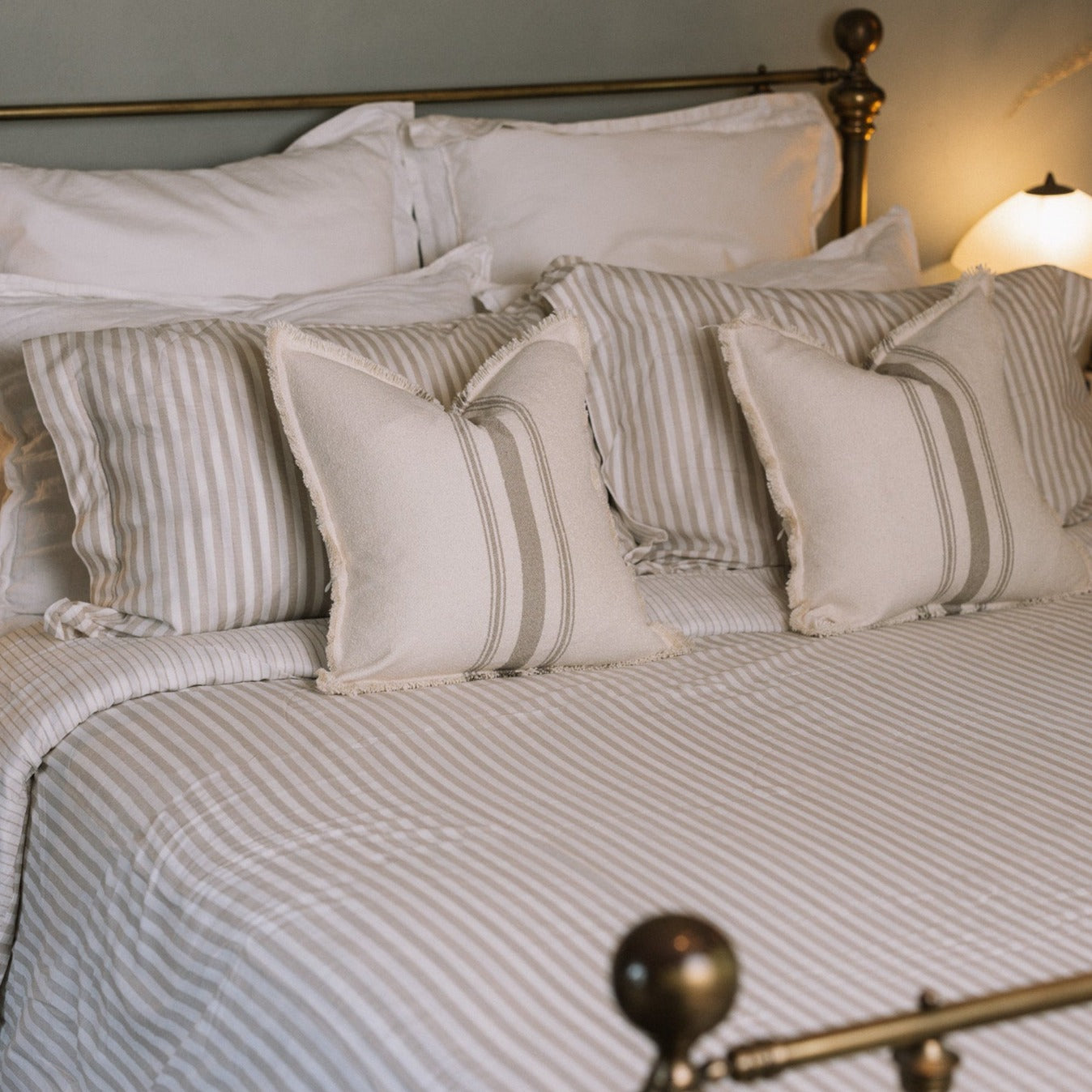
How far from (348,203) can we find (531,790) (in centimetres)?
107

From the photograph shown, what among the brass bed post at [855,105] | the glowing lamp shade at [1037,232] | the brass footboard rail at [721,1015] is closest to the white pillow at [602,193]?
the brass bed post at [855,105]

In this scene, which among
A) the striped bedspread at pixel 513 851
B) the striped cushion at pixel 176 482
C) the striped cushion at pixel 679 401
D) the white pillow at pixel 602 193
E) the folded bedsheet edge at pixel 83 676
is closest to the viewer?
the striped bedspread at pixel 513 851

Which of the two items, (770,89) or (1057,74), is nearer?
(770,89)

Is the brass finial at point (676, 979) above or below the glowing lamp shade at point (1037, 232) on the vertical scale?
below

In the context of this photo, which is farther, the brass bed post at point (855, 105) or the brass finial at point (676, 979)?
the brass bed post at point (855, 105)

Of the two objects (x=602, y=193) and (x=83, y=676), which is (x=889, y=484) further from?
(x=83, y=676)

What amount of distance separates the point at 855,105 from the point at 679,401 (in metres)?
1.00

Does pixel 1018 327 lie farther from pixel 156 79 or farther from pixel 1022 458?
pixel 156 79

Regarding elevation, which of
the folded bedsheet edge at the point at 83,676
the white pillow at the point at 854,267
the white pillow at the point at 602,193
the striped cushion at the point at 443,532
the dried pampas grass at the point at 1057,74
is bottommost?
the folded bedsheet edge at the point at 83,676

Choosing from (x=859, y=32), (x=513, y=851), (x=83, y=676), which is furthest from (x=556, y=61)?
(x=513, y=851)

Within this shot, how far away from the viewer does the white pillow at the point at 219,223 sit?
1.76m

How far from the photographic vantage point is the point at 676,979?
478mm

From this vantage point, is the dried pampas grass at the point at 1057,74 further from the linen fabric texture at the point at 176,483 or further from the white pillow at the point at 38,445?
the linen fabric texture at the point at 176,483

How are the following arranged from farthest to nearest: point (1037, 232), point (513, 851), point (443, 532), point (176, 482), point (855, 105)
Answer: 1. point (1037, 232)
2. point (855, 105)
3. point (176, 482)
4. point (443, 532)
5. point (513, 851)
